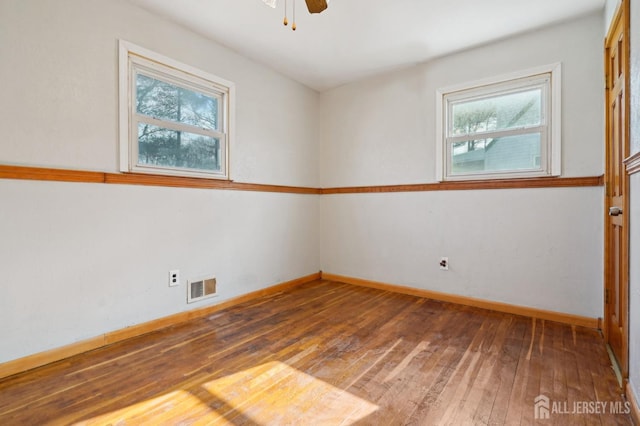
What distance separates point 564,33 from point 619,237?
1.78 m

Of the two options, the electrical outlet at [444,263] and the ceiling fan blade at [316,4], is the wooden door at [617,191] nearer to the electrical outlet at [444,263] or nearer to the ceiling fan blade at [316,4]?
the electrical outlet at [444,263]

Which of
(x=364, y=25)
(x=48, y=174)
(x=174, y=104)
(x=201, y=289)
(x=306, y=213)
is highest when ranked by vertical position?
(x=364, y=25)

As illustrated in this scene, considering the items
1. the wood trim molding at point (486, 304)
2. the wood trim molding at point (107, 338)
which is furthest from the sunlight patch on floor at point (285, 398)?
the wood trim molding at point (486, 304)

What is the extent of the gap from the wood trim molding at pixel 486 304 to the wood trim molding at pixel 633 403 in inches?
43.5

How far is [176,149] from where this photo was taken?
266 centimetres

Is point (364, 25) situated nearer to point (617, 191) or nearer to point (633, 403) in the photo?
point (617, 191)

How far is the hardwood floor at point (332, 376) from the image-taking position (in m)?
1.46

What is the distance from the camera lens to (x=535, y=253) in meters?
2.72

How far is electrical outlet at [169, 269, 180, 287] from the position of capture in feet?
8.42

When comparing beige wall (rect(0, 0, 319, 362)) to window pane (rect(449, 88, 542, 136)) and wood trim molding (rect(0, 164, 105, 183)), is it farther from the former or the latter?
window pane (rect(449, 88, 542, 136))

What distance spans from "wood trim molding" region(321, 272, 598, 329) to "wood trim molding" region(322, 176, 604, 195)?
1.09 metres

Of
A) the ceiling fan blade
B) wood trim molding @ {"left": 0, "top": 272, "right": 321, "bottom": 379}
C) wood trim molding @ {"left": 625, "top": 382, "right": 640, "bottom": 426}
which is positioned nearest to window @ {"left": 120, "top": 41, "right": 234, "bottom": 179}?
wood trim molding @ {"left": 0, "top": 272, "right": 321, "bottom": 379}

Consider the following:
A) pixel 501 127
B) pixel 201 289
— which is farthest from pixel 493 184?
pixel 201 289

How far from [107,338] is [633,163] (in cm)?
327
